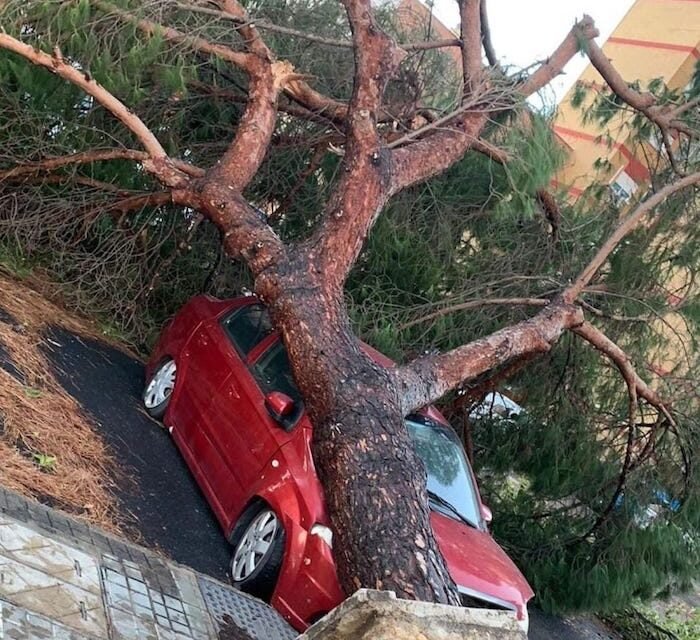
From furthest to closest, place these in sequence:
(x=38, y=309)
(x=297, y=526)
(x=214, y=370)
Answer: (x=38, y=309) → (x=214, y=370) → (x=297, y=526)

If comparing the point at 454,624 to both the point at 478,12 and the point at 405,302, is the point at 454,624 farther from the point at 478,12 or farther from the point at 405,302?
the point at 478,12

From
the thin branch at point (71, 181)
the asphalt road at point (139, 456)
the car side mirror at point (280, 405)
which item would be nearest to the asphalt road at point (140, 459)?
the asphalt road at point (139, 456)

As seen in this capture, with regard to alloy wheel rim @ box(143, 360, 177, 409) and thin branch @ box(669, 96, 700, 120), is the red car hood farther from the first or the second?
thin branch @ box(669, 96, 700, 120)

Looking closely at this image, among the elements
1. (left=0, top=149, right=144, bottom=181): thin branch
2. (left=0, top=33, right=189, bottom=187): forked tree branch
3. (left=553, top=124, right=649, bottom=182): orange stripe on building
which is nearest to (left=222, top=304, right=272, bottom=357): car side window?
(left=0, top=33, right=189, bottom=187): forked tree branch

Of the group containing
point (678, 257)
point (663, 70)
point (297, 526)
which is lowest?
point (297, 526)

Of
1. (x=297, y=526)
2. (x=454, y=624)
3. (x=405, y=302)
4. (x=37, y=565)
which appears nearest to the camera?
(x=454, y=624)

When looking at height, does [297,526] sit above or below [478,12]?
below

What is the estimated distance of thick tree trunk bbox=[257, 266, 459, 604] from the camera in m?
3.97

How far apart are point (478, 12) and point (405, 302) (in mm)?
2809

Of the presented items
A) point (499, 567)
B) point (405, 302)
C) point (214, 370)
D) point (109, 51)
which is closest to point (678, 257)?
point (405, 302)

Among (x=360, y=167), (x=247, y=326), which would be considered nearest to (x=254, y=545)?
(x=247, y=326)

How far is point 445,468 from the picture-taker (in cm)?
566

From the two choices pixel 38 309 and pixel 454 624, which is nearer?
pixel 454 624

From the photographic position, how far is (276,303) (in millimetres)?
5293
